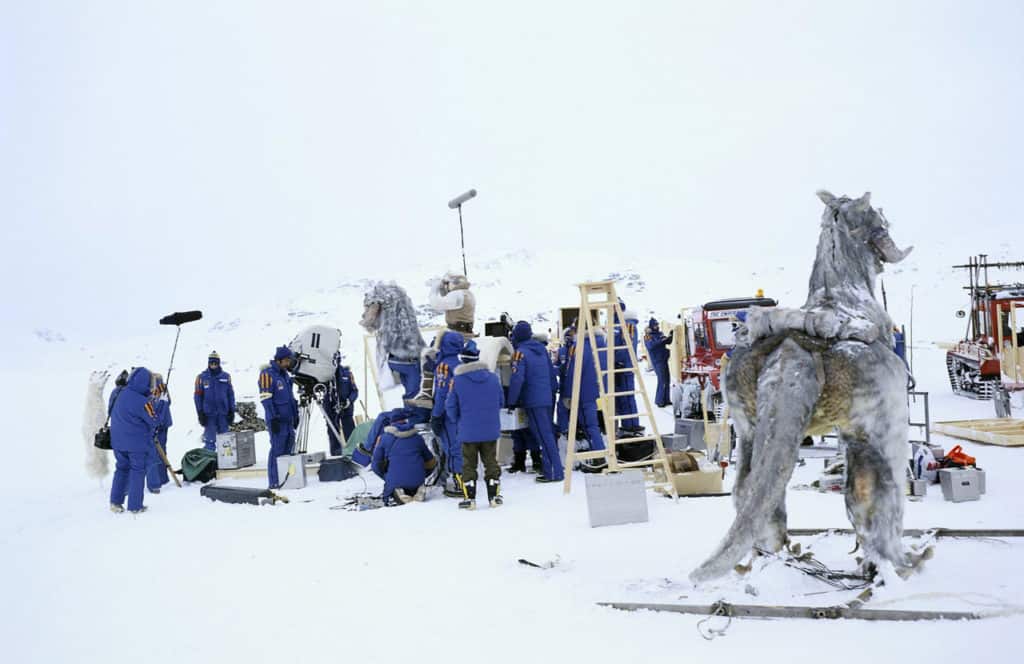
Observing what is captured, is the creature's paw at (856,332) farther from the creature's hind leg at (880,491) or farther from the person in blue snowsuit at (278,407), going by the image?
the person in blue snowsuit at (278,407)

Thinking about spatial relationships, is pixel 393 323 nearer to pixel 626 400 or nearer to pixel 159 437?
pixel 626 400

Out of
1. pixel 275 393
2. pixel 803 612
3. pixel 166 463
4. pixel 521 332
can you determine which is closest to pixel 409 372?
pixel 275 393

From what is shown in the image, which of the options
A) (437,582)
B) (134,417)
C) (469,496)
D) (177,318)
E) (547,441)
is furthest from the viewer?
(177,318)

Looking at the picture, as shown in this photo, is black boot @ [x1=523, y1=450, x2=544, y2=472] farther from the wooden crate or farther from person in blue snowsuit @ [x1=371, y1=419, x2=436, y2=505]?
the wooden crate

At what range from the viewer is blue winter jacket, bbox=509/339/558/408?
847 cm

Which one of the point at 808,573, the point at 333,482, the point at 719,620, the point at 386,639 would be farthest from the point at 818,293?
the point at 333,482

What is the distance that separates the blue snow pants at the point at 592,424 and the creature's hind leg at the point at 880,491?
4.65m

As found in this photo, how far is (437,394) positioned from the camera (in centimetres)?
809

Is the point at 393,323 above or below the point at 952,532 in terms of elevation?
above

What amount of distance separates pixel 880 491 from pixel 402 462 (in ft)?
16.1

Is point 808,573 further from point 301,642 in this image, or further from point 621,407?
point 621,407

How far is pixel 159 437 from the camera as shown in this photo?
35.6ft

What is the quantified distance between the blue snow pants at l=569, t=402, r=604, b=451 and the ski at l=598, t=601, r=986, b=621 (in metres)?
4.72

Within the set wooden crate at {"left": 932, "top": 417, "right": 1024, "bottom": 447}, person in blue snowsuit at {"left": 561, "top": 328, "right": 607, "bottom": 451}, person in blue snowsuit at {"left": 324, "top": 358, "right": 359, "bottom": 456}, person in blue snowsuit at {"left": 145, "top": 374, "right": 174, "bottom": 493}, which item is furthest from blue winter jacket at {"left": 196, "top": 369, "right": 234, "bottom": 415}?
wooden crate at {"left": 932, "top": 417, "right": 1024, "bottom": 447}
